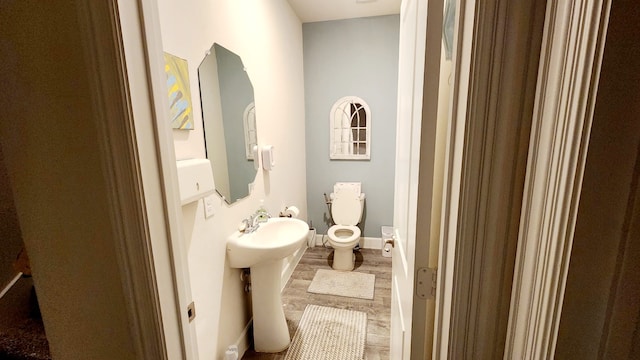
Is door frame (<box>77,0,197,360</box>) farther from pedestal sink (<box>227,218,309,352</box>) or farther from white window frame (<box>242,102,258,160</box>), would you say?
white window frame (<box>242,102,258,160</box>)

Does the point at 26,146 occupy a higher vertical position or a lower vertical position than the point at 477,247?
higher

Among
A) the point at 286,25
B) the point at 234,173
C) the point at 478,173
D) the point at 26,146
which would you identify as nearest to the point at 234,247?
the point at 234,173

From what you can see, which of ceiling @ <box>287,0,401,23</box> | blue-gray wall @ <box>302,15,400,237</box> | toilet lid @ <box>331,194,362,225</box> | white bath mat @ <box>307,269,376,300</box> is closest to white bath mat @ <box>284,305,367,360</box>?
white bath mat @ <box>307,269,376,300</box>

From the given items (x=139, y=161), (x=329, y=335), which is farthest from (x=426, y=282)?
(x=329, y=335)

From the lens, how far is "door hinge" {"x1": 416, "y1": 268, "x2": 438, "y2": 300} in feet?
2.43

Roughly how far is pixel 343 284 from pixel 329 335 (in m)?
0.69

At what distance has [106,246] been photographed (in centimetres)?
65

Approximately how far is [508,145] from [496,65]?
143 millimetres

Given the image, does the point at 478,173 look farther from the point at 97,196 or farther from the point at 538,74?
the point at 97,196

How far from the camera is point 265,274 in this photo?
1734mm

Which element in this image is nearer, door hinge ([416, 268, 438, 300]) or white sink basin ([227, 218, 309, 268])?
door hinge ([416, 268, 438, 300])

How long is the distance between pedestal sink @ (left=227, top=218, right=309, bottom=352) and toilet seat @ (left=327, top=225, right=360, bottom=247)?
925mm

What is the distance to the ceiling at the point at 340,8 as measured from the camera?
2.59 m

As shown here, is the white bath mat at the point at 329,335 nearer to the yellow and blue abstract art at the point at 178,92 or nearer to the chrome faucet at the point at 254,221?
the chrome faucet at the point at 254,221
